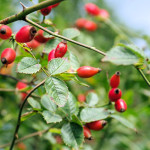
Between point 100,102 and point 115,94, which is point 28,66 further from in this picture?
point 100,102

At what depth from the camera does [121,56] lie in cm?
101

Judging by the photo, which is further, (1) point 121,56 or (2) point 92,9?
(2) point 92,9

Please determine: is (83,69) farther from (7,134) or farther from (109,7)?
(109,7)

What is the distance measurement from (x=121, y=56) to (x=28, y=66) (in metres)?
0.39

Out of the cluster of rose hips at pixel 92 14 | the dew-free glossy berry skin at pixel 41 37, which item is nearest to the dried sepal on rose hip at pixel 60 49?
the dew-free glossy berry skin at pixel 41 37

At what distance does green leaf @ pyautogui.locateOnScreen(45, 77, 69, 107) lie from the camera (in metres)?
0.84

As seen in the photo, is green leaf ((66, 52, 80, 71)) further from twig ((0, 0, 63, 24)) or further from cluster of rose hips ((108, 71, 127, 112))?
twig ((0, 0, 63, 24))

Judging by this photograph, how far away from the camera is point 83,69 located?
0.98 meters

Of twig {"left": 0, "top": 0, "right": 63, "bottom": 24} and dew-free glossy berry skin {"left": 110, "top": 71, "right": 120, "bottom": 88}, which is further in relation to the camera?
dew-free glossy berry skin {"left": 110, "top": 71, "right": 120, "bottom": 88}

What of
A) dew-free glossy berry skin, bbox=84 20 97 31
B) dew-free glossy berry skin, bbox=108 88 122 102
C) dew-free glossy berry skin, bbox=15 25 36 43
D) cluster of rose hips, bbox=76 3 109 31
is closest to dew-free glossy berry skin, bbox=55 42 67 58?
dew-free glossy berry skin, bbox=15 25 36 43

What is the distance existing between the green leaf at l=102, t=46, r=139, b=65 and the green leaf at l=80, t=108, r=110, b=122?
0.26 m

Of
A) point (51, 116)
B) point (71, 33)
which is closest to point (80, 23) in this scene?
point (71, 33)

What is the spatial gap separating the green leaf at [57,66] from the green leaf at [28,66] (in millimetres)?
46

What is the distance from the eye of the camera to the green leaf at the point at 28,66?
87cm
